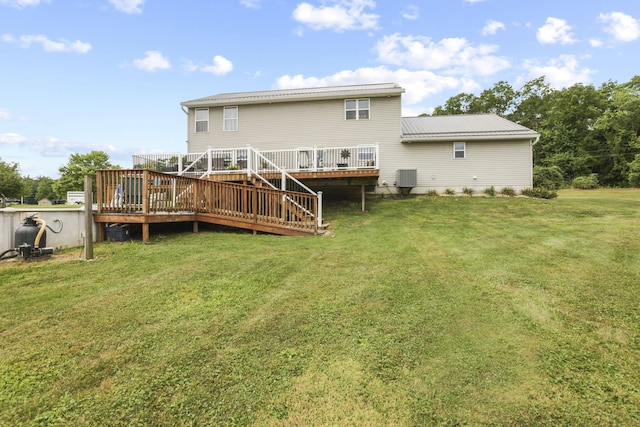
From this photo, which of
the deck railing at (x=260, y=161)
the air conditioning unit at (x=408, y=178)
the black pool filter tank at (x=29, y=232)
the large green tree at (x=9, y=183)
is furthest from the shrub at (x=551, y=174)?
the large green tree at (x=9, y=183)

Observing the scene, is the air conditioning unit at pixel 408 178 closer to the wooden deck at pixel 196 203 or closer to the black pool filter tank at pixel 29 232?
the wooden deck at pixel 196 203

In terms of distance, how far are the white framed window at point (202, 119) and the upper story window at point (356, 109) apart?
22.5 ft

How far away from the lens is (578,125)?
1243 inches

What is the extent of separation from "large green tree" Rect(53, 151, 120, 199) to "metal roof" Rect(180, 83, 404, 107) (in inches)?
1530

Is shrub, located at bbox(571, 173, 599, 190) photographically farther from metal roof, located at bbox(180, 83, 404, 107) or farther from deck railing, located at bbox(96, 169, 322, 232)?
deck railing, located at bbox(96, 169, 322, 232)

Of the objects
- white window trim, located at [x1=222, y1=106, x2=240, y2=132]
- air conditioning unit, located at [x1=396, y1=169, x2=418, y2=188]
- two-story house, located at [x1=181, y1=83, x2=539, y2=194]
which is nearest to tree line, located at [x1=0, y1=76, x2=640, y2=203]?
two-story house, located at [x1=181, y1=83, x2=539, y2=194]

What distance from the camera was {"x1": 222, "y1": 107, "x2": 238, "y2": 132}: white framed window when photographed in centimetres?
1462

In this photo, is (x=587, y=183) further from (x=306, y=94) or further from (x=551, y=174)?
(x=306, y=94)

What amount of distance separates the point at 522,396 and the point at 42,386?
10.2ft

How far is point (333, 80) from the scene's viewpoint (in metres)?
26.2

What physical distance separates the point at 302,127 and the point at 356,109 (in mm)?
2631

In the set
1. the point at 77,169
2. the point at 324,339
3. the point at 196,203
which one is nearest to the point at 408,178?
the point at 196,203

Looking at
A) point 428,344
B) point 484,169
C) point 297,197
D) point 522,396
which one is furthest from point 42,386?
point 484,169

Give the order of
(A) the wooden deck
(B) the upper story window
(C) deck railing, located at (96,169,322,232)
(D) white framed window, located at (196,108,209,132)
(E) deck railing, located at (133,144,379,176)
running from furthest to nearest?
(D) white framed window, located at (196,108,209,132) → (B) the upper story window → (E) deck railing, located at (133,144,379,176) → (C) deck railing, located at (96,169,322,232) → (A) the wooden deck
